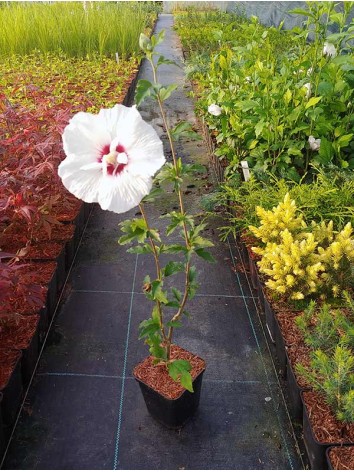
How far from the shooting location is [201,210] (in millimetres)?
3916

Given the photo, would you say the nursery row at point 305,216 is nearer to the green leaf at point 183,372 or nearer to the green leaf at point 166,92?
the green leaf at point 183,372

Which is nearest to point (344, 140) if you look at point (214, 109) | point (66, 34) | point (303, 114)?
point (303, 114)

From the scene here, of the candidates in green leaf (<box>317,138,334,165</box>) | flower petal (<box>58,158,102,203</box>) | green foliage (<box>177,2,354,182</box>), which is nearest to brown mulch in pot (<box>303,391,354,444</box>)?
flower petal (<box>58,158,102,203</box>)

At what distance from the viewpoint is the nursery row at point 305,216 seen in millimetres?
1849

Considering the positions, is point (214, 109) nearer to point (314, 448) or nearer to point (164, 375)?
point (164, 375)

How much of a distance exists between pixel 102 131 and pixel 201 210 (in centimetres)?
259

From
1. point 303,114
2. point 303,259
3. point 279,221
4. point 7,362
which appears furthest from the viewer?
point 303,114

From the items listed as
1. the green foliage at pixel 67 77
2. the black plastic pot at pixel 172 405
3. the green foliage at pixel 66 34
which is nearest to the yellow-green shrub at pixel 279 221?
the black plastic pot at pixel 172 405

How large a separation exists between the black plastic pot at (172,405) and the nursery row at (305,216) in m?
0.42

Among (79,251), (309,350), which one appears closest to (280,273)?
(309,350)

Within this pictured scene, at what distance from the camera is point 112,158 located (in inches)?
52.2

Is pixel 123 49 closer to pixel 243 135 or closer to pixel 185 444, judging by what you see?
pixel 243 135

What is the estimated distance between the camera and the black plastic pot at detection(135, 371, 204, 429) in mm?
1944

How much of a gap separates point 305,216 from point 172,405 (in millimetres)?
1292
